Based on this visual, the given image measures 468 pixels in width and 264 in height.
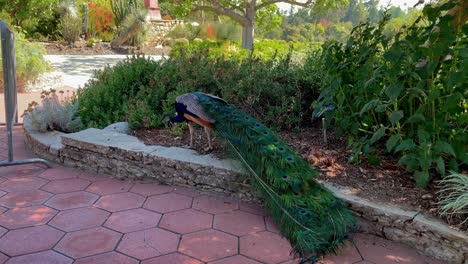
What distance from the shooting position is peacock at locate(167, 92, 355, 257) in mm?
2410

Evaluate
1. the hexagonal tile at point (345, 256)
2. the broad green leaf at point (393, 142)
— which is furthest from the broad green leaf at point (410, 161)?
the hexagonal tile at point (345, 256)

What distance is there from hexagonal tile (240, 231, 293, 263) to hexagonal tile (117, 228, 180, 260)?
1.49ft

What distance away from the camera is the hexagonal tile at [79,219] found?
9.11 ft

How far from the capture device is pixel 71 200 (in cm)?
319

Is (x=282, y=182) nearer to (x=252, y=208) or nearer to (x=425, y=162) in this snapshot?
(x=252, y=208)

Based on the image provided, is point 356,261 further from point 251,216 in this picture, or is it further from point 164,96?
point 164,96

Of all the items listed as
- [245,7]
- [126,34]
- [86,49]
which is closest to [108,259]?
[245,7]

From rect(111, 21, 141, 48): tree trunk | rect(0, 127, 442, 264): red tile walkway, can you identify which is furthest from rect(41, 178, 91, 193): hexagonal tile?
rect(111, 21, 141, 48): tree trunk

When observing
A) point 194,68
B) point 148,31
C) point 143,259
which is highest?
point 148,31

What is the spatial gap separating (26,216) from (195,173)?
128 centimetres

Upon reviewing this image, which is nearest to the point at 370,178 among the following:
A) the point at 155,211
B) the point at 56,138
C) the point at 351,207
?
the point at 351,207

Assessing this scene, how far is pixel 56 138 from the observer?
424 centimetres

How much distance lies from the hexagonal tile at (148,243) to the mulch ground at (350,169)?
3.13 ft

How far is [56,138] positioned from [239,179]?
220cm
